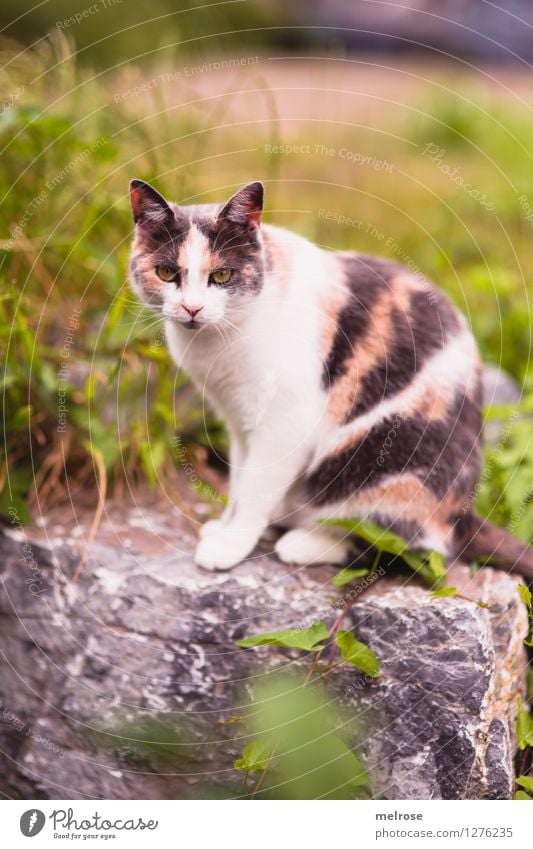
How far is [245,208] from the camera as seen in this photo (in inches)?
68.7

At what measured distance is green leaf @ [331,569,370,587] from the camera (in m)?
1.99

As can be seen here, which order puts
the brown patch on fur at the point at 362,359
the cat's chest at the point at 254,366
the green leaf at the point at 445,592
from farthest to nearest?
the brown patch on fur at the point at 362,359, the cat's chest at the point at 254,366, the green leaf at the point at 445,592

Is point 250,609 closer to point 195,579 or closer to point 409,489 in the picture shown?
point 195,579

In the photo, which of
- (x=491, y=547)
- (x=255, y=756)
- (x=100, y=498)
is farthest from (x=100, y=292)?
(x=255, y=756)

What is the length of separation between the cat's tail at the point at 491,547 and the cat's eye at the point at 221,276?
94 cm

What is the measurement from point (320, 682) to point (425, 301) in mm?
1056

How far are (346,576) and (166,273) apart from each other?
0.89 meters

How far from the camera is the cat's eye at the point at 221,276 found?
1.78 metres

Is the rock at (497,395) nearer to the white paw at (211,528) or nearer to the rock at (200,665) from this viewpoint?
the rock at (200,665)

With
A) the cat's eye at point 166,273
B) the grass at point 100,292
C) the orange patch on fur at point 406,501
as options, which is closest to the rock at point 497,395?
the grass at point 100,292

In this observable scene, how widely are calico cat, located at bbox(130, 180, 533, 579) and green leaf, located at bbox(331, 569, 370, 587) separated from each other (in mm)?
110

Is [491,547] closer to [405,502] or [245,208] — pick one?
[405,502]

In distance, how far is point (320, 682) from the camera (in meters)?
1.89

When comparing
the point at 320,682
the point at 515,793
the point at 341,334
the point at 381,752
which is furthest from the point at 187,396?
the point at 515,793
